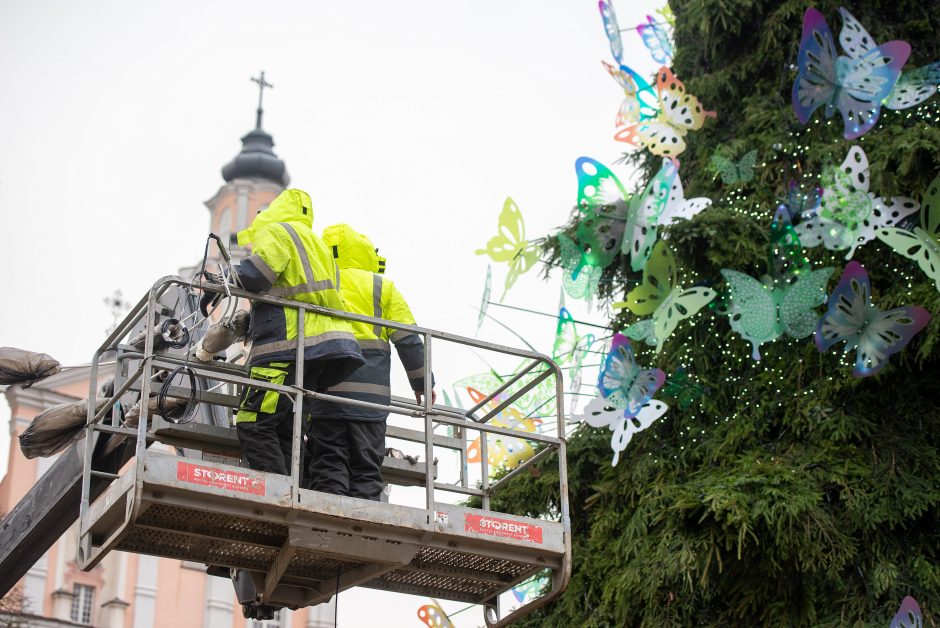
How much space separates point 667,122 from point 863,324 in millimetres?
3792

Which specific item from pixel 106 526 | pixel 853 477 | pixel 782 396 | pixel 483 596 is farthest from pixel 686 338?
pixel 106 526

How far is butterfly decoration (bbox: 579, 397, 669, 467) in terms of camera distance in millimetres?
13328

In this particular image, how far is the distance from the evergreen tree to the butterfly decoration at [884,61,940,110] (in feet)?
0.96

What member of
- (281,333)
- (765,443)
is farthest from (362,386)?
(765,443)

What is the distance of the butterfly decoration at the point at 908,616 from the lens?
1166cm

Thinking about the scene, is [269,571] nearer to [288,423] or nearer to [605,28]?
[288,423]

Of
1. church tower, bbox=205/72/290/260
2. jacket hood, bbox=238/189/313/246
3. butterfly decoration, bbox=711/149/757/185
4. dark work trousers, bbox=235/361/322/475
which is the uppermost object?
church tower, bbox=205/72/290/260

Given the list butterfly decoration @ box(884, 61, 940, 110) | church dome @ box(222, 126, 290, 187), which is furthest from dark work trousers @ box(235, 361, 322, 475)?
church dome @ box(222, 126, 290, 187)

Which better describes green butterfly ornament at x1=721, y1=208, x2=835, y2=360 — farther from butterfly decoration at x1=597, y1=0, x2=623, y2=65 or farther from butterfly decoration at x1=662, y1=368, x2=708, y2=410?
butterfly decoration at x1=597, y1=0, x2=623, y2=65

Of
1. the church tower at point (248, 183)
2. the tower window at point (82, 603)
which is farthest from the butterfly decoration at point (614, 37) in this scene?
the church tower at point (248, 183)

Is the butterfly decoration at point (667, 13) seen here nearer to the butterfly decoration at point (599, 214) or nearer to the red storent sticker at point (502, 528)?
the butterfly decoration at point (599, 214)

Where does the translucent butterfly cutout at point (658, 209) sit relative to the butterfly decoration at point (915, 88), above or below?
below

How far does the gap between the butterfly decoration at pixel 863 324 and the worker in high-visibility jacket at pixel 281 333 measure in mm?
5277

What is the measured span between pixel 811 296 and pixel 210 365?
627cm
